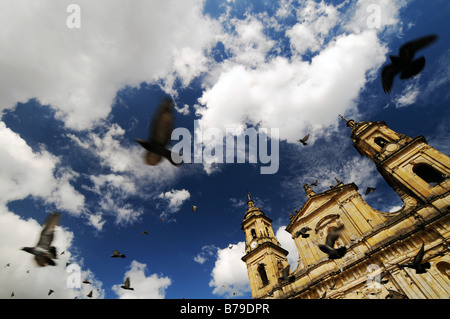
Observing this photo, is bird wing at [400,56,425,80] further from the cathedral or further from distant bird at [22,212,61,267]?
distant bird at [22,212,61,267]

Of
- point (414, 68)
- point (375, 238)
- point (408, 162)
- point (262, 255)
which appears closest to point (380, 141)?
point (408, 162)

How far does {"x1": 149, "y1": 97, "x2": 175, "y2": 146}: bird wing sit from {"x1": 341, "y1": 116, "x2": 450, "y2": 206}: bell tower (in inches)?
700

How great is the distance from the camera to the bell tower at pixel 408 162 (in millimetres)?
14951

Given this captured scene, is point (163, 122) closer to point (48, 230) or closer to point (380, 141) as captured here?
point (48, 230)

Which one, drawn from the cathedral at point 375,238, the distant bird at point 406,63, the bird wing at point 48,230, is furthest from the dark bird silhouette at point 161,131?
the cathedral at point 375,238

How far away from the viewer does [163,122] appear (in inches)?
148

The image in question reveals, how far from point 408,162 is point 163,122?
20.3 m

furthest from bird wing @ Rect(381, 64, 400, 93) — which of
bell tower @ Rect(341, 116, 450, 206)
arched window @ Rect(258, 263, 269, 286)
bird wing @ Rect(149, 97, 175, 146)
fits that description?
arched window @ Rect(258, 263, 269, 286)

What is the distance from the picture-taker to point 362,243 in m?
15.9
